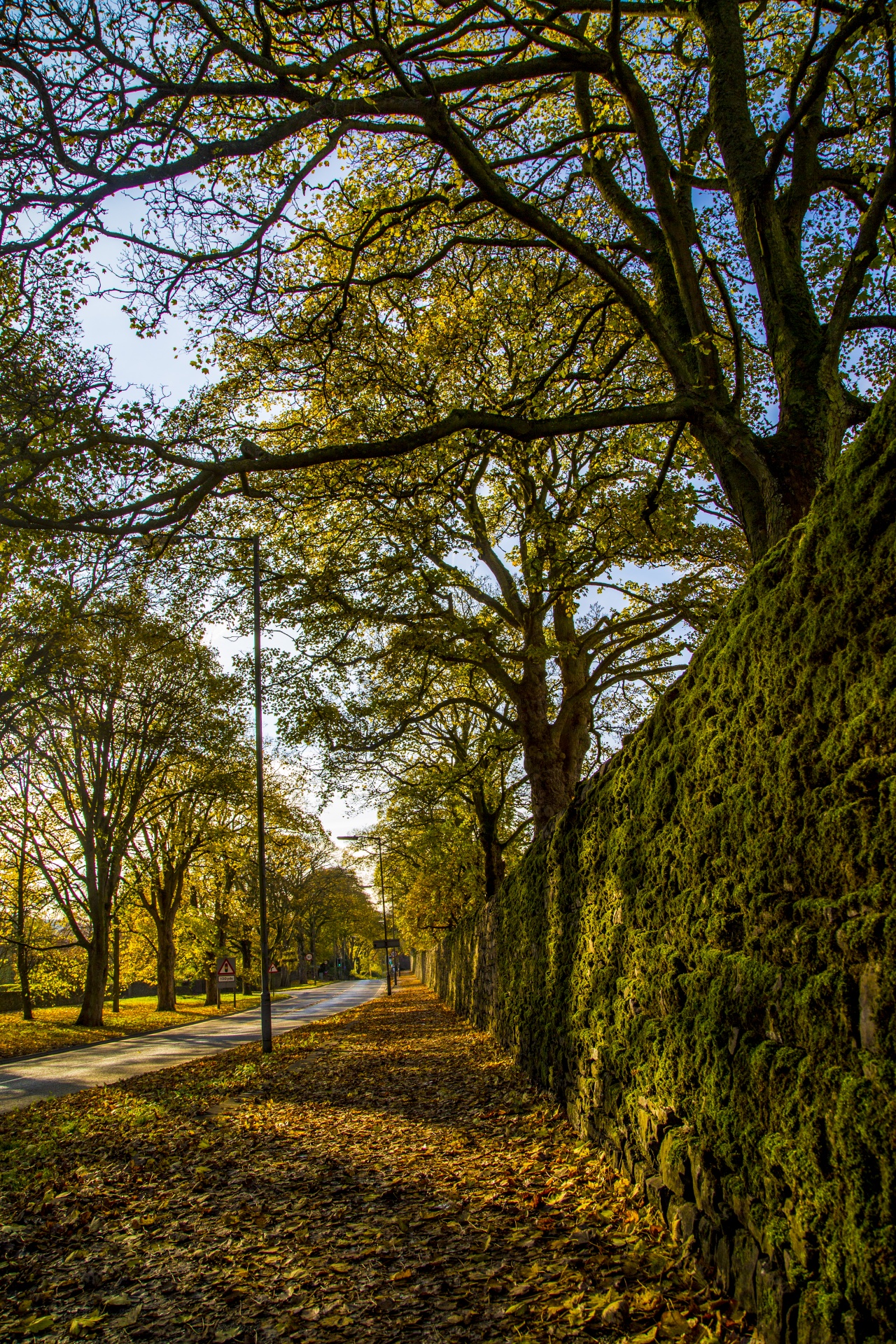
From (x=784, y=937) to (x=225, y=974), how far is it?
25973 mm

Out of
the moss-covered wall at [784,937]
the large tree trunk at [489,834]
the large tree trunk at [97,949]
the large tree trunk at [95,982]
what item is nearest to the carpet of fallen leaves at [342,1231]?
the moss-covered wall at [784,937]

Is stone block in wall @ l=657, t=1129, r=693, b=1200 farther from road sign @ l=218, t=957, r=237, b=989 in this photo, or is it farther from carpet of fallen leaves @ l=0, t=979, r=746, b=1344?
road sign @ l=218, t=957, r=237, b=989

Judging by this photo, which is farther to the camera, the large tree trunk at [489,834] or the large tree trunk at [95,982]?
the large tree trunk at [95,982]

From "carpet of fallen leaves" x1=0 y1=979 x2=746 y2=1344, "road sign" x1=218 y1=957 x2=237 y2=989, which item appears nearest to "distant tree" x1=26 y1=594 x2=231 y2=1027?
"road sign" x1=218 y1=957 x2=237 y2=989

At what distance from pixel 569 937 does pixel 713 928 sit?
3.59 m

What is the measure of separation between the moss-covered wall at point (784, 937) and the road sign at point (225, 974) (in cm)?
2352

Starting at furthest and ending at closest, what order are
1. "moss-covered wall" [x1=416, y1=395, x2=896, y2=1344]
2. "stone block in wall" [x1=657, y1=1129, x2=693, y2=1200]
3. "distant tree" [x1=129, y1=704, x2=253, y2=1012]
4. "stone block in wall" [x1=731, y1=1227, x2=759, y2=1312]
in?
"distant tree" [x1=129, y1=704, x2=253, y2=1012], "stone block in wall" [x1=657, y1=1129, x2=693, y2=1200], "stone block in wall" [x1=731, y1=1227, x2=759, y2=1312], "moss-covered wall" [x1=416, y1=395, x2=896, y2=1344]

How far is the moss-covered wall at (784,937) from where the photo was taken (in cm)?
226

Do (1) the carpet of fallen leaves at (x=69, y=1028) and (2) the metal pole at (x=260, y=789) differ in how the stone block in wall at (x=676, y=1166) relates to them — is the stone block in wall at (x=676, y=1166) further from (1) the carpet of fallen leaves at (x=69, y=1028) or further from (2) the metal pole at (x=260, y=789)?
(1) the carpet of fallen leaves at (x=69, y=1028)

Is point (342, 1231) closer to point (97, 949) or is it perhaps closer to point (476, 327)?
point (476, 327)

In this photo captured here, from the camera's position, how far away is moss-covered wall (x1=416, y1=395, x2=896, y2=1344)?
226 centimetres

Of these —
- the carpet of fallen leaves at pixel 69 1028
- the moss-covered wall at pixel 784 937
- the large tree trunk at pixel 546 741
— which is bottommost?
the carpet of fallen leaves at pixel 69 1028

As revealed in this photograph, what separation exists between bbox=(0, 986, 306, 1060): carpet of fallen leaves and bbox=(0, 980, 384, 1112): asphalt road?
0.63 m

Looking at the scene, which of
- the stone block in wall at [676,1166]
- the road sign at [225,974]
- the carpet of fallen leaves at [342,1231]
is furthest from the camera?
the road sign at [225,974]
